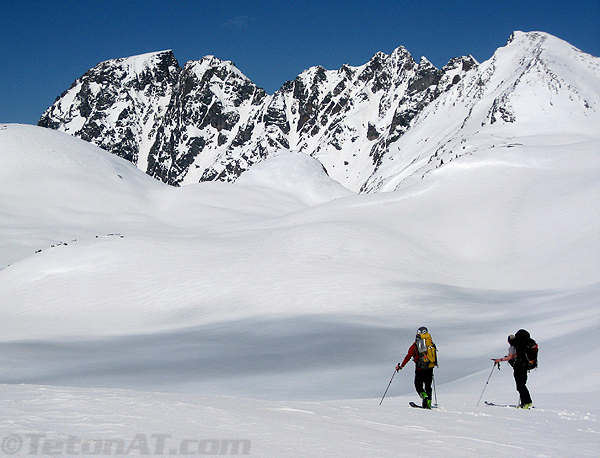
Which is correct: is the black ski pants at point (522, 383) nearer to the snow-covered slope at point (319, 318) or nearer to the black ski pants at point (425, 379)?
the snow-covered slope at point (319, 318)

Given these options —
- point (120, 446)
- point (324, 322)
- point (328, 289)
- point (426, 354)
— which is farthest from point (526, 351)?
point (328, 289)

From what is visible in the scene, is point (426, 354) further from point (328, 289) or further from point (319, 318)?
point (328, 289)

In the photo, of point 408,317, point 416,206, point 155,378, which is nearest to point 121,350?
point 155,378

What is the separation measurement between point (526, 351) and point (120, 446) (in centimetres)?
677

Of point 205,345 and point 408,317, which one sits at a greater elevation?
point 408,317

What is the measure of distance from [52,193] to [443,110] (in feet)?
333

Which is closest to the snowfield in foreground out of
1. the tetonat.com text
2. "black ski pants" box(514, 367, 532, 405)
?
the tetonat.com text

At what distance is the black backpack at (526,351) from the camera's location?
9266mm

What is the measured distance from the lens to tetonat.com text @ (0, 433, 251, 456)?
4488mm

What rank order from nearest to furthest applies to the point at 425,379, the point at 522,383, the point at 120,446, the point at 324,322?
1. the point at 120,446
2. the point at 425,379
3. the point at 522,383
4. the point at 324,322

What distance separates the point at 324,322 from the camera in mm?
17469

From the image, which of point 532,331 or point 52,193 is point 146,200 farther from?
point 532,331

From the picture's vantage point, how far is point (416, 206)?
37250 millimetres

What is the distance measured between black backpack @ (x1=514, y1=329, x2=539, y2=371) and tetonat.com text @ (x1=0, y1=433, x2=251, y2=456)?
5590 millimetres
